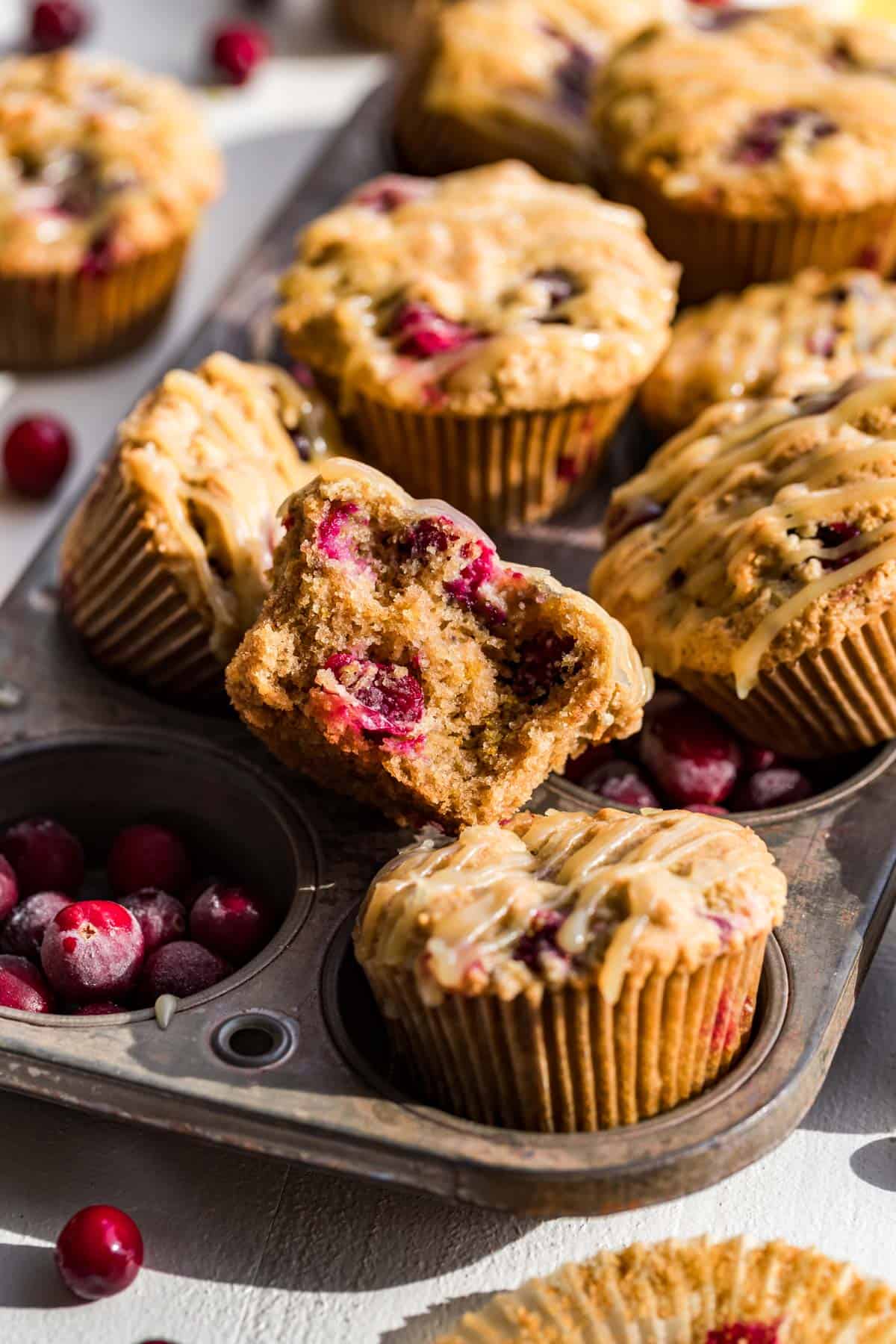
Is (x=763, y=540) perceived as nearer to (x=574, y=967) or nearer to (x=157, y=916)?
(x=574, y=967)

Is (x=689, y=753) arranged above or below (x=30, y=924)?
above

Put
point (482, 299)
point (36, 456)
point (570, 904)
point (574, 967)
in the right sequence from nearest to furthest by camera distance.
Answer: point (574, 967) < point (570, 904) < point (482, 299) < point (36, 456)

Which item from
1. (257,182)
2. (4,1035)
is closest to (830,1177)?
(4,1035)

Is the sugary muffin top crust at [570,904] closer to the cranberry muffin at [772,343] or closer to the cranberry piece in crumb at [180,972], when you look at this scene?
the cranberry piece in crumb at [180,972]

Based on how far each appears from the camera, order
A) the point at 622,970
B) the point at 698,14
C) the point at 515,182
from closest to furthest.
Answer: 1. the point at 622,970
2. the point at 515,182
3. the point at 698,14

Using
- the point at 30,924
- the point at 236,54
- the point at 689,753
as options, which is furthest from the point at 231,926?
the point at 236,54

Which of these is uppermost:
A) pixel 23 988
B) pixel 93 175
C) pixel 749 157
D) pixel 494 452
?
pixel 749 157

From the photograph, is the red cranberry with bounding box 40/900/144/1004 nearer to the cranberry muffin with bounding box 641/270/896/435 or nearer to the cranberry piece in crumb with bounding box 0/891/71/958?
the cranberry piece in crumb with bounding box 0/891/71/958

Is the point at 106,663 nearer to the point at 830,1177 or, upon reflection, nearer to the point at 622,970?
the point at 622,970
